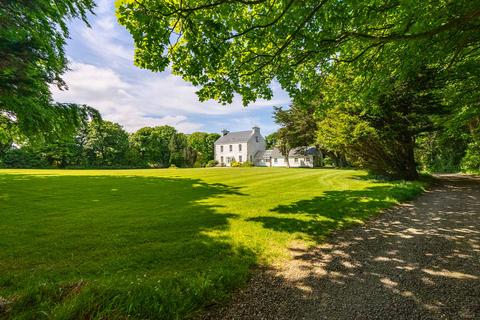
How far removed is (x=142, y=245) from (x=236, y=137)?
192 feet

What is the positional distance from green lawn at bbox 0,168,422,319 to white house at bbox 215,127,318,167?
4654 centimetres

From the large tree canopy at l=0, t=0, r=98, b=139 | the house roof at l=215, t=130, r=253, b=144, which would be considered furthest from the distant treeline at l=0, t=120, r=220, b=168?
the large tree canopy at l=0, t=0, r=98, b=139

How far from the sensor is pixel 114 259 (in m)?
4.90

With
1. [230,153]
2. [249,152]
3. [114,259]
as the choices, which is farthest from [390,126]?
[230,153]

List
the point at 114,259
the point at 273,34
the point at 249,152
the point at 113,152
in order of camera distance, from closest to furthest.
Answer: the point at 114,259, the point at 273,34, the point at 113,152, the point at 249,152

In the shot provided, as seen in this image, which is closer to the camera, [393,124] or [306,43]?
[306,43]

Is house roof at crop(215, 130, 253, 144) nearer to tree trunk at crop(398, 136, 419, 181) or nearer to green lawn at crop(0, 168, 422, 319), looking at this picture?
tree trunk at crop(398, 136, 419, 181)

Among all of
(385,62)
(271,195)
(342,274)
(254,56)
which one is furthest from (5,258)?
(385,62)

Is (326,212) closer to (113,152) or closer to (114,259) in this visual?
(114,259)

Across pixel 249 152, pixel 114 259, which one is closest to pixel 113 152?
pixel 249 152

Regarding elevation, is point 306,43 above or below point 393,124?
above

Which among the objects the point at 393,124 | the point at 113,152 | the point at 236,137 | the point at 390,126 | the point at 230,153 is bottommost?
the point at 390,126

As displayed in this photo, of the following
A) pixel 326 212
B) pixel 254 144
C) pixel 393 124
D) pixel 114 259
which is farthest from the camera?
pixel 254 144

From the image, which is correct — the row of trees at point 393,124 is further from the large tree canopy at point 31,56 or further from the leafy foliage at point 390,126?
the large tree canopy at point 31,56
